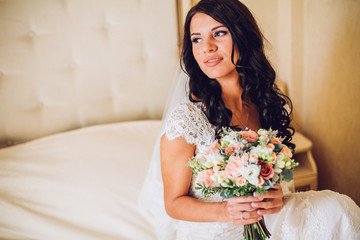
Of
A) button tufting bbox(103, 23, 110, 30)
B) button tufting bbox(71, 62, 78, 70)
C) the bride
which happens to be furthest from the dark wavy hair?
button tufting bbox(71, 62, 78, 70)

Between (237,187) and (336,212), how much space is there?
0.60m

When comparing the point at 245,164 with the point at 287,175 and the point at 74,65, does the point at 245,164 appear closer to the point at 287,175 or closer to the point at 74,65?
the point at 287,175

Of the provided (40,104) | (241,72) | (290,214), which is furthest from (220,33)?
(40,104)

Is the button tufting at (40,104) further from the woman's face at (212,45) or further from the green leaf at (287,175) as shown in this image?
the green leaf at (287,175)

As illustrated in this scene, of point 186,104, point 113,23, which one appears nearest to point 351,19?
point 186,104

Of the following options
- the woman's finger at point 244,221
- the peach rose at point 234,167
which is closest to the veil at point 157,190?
the woman's finger at point 244,221

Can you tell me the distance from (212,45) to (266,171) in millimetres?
712

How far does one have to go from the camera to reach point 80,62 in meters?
2.22

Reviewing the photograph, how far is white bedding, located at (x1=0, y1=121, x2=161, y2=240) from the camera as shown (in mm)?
1501

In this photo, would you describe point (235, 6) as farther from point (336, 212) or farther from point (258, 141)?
point (336, 212)

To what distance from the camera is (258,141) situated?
3.22 feet

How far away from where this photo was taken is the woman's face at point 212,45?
133 cm

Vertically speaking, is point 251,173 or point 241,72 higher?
point 241,72

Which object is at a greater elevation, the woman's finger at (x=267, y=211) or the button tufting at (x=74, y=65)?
the button tufting at (x=74, y=65)
